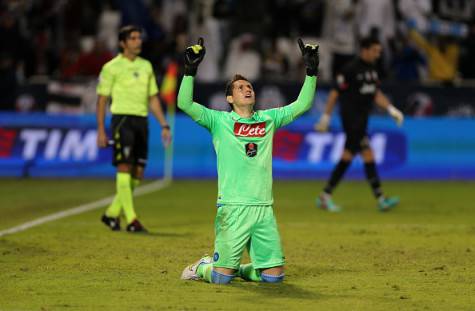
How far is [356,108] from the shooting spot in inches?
628

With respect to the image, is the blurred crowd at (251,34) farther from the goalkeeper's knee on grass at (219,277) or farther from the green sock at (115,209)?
the goalkeeper's knee on grass at (219,277)

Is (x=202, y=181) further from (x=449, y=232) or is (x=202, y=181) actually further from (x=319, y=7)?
(x=449, y=232)

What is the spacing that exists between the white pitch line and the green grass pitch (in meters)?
0.24

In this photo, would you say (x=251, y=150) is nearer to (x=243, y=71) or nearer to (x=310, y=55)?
(x=310, y=55)

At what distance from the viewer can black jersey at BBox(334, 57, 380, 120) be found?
51.8 ft

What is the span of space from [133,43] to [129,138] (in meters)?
1.12

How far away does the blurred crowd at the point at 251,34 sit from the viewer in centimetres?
2394

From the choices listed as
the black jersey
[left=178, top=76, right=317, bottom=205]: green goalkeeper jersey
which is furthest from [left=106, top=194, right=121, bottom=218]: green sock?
the black jersey

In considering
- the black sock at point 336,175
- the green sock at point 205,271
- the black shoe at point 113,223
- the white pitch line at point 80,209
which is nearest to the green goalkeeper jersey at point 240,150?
the green sock at point 205,271

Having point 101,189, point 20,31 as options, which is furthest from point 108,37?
point 101,189

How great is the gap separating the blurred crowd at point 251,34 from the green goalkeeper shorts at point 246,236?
14223 millimetres

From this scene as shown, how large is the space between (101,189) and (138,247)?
764 cm

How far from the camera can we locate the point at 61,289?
29.1ft

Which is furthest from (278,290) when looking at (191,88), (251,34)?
(251,34)
